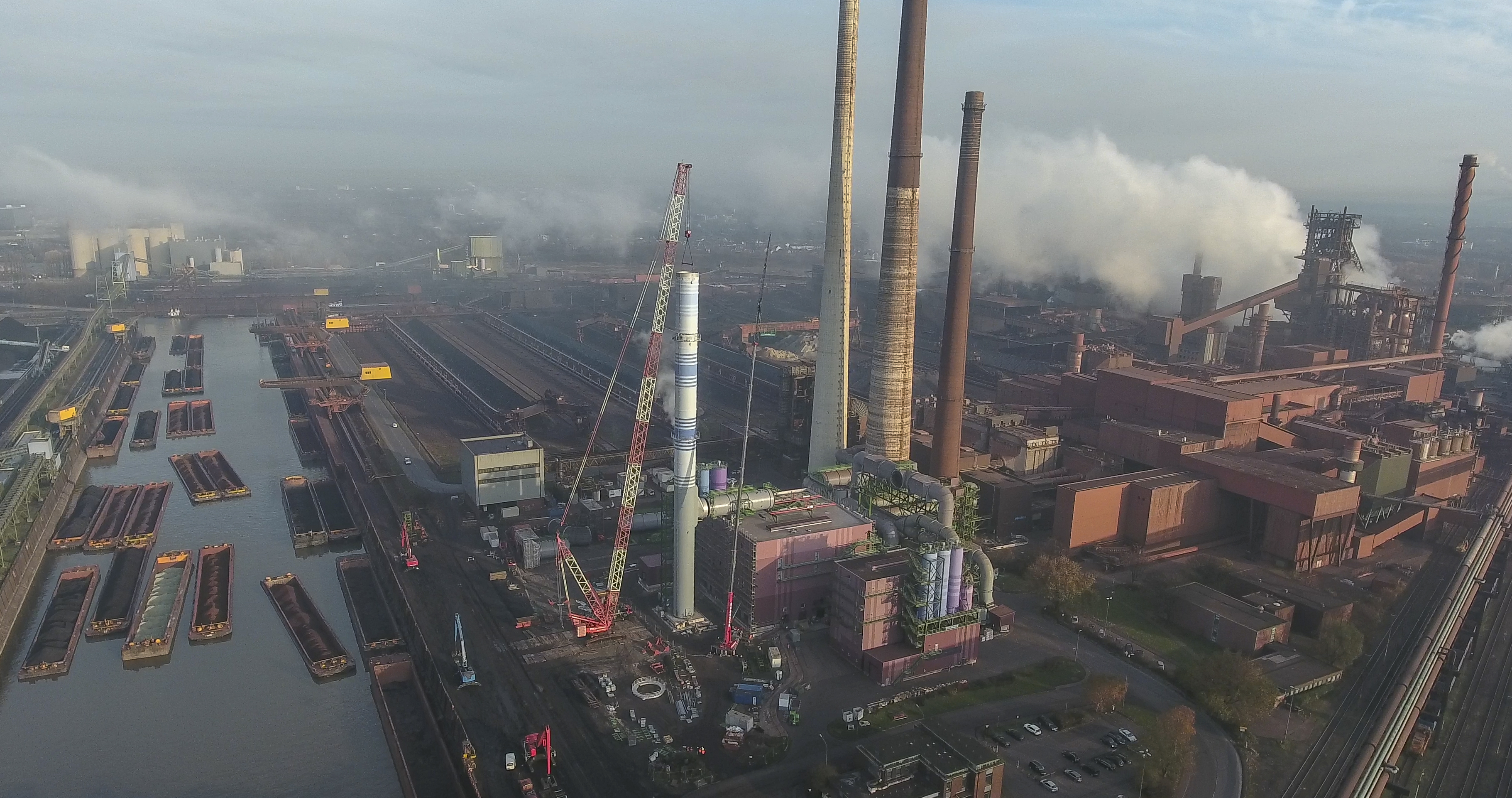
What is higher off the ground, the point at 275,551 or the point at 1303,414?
the point at 1303,414

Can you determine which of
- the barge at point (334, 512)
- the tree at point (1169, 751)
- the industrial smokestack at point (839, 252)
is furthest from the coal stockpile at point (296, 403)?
the tree at point (1169, 751)

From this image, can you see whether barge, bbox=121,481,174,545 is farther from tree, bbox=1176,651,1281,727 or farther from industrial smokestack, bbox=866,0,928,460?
tree, bbox=1176,651,1281,727

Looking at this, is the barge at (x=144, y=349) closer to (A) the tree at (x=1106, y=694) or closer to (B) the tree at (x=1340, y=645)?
(A) the tree at (x=1106, y=694)

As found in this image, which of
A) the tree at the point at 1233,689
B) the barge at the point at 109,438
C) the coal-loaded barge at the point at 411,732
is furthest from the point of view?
the barge at the point at 109,438

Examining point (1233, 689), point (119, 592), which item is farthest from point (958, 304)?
point (119, 592)

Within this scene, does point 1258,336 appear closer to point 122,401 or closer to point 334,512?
point 334,512

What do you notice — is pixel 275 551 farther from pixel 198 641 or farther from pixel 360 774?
pixel 360 774

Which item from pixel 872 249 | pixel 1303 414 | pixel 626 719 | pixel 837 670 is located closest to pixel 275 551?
pixel 626 719
